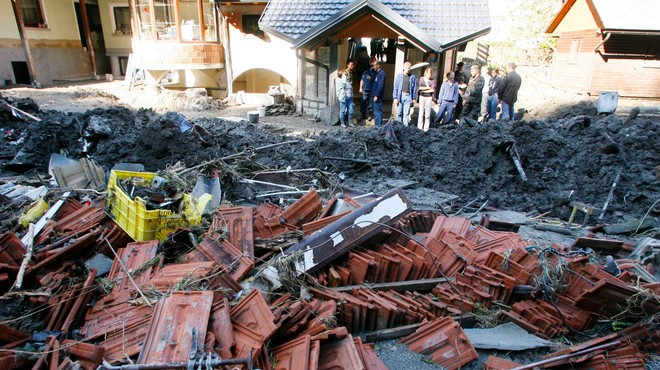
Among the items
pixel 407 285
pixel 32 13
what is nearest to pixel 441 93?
pixel 407 285

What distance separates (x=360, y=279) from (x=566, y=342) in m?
2.07

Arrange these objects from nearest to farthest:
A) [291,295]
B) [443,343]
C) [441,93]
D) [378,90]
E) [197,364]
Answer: [197,364] → [443,343] → [291,295] → [441,93] → [378,90]

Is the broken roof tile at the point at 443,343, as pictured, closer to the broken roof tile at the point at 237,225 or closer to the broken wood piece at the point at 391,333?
the broken wood piece at the point at 391,333

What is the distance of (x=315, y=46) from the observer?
1224 centimetres

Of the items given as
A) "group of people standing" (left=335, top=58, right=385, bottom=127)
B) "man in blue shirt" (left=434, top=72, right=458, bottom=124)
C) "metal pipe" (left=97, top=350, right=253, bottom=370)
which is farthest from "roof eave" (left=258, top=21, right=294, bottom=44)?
"metal pipe" (left=97, top=350, right=253, bottom=370)

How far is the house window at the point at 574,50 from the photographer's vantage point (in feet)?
61.0

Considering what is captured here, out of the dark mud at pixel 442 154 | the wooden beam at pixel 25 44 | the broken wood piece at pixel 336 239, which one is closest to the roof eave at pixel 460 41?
the dark mud at pixel 442 154

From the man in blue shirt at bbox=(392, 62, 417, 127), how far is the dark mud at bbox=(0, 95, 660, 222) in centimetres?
224

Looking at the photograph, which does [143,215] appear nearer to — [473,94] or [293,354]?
[293,354]

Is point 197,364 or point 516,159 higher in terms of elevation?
point 516,159

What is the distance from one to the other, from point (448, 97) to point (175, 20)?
12392 millimetres

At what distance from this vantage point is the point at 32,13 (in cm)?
1691

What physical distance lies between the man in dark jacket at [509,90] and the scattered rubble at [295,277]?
5115mm

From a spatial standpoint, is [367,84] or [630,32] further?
[630,32]
